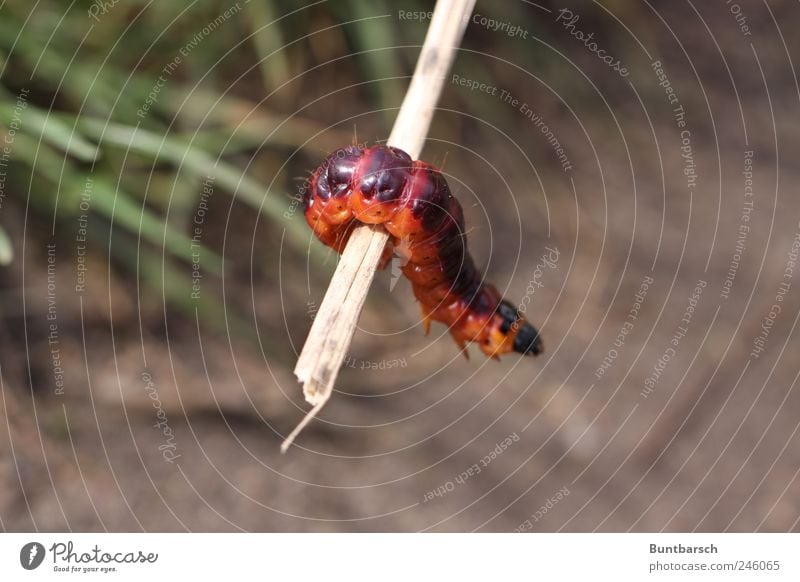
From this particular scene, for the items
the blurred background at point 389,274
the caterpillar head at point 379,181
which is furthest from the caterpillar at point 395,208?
the blurred background at point 389,274

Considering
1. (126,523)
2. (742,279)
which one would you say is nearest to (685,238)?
(742,279)

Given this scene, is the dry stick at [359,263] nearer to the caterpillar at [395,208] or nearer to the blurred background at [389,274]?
the caterpillar at [395,208]

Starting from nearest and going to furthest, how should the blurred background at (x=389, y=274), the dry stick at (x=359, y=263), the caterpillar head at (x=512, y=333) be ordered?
the dry stick at (x=359, y=263) → the caterpillar head at (x=512, y=333) → the blurred background at (x=389, y=274)

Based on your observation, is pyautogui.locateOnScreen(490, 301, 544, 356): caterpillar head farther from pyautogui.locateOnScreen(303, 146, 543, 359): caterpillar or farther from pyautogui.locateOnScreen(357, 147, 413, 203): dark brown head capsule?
pyautogui.locateOnScreen(357, 147, 413, 203): dark brown head capsule

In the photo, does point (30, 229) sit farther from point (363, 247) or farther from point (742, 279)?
point (742, 279)

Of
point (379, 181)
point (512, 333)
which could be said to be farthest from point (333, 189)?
point (512, 333)
